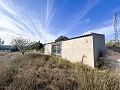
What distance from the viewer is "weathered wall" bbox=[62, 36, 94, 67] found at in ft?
29.8

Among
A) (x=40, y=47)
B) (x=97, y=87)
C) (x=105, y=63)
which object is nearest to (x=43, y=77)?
(x=97, y=87)

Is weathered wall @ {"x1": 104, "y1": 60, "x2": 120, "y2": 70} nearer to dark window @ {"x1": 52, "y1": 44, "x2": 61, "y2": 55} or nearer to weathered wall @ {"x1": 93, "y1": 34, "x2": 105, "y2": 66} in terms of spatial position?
weathered wall @ {"x1": 93, "y1": 34, "x2": 105, "y2": 66}

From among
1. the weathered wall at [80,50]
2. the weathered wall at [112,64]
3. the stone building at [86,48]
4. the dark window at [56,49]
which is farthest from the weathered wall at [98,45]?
the dark window at [56,49]

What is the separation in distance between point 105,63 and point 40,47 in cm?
1414

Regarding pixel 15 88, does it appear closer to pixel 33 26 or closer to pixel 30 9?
pixel 30 9

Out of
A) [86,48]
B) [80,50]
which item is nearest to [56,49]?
[80,50]

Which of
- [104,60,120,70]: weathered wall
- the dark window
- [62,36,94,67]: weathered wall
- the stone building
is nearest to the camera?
[104,60,120,70]: weathered wall

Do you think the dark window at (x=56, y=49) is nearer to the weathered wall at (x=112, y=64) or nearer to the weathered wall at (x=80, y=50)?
the weathered wall at (x=80, y=50)

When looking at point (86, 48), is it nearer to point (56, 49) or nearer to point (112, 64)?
point (112, 64)

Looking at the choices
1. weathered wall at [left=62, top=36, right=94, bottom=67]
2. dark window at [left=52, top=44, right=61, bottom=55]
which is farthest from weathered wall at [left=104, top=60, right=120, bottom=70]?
dark window at [left=52, top=44, right=61, bottom=55]

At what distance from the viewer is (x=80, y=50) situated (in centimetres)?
1012

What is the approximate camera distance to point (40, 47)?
21078 mm

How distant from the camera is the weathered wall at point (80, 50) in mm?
9086

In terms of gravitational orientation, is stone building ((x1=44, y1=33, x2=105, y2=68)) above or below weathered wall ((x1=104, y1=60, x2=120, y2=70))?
above
